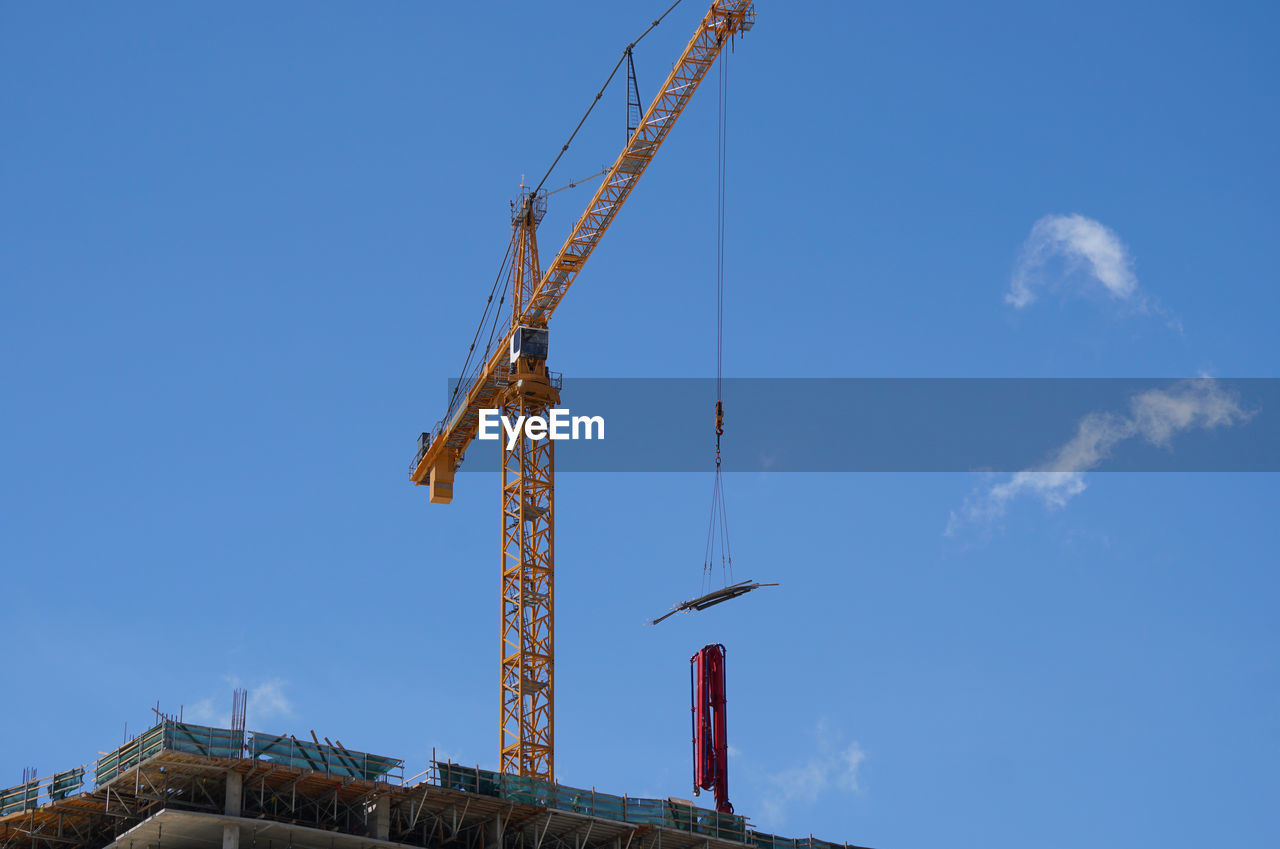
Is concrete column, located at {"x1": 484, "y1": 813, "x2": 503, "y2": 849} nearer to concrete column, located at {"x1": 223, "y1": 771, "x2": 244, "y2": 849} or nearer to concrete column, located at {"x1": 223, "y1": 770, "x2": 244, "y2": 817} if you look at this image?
concrete column, located at {"x1": 223, "y1": 771, "x2": 244, "y2": 849}

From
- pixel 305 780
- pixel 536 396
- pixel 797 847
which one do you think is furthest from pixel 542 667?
pixel 305 780

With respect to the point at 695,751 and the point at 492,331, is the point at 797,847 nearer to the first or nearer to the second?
the point at 695,751

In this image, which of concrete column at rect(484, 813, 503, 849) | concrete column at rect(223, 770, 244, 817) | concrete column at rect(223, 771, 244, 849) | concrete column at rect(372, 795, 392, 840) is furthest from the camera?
concrete column at rect(484, 813, 503, 849)

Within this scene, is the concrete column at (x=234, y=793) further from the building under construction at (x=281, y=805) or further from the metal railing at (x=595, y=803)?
the metal railing at (x=595, y=803)

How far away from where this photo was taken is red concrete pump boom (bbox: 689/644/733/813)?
112 m

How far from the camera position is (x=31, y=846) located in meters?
93.3

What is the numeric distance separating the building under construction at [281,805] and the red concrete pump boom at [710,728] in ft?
37.9

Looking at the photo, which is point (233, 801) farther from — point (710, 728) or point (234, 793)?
point (710, 728)

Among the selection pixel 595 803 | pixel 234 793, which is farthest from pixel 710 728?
pixel 234 793

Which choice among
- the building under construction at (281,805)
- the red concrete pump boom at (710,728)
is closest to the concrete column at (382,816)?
the building under construction at (281,805)

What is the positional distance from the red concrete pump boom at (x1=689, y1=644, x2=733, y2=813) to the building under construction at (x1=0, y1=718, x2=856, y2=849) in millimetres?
11544

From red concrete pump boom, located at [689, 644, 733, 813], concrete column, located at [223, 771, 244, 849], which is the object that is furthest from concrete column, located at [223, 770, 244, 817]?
red concrete pump boom, located at [689, 644, 733, 813]

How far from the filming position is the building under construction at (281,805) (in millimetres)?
89688

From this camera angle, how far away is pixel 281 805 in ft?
307
